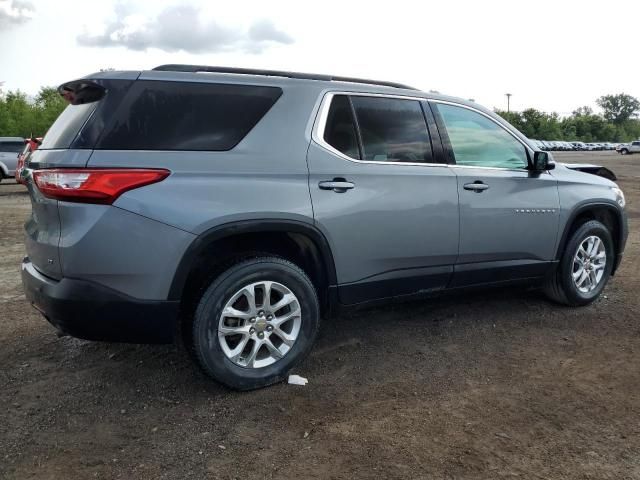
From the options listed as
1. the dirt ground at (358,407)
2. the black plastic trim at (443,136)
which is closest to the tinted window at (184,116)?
the black plastic trim at (443,136)

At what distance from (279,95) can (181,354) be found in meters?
1.88

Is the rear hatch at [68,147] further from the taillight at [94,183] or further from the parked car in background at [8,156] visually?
the parked car in background at [8,156]

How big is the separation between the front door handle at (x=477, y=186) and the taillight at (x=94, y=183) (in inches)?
88.5

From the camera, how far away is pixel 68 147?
9.83ft

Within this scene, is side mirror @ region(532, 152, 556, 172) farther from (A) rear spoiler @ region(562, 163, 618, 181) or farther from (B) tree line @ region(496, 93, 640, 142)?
(B) tree line @ region(496, 93, 640, 142)

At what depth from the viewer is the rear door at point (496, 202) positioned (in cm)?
416

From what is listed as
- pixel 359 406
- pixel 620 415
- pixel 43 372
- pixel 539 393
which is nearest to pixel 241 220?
pixel 359 406

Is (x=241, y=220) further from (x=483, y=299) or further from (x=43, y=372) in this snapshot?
(x=483, y=299)

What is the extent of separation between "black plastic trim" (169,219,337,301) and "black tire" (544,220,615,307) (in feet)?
7.66

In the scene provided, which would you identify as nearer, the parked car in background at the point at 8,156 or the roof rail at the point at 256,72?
the roof rail at the point at 256,72

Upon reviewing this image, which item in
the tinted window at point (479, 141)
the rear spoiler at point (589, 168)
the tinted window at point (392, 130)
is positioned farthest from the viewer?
the rear spoiler at point (589, 168)

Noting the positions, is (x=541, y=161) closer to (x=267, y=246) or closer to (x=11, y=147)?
(x=267, y=246)

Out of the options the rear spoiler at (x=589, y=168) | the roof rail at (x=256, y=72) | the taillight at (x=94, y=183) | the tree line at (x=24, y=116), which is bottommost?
the rear spoiler at (x=589, y=168)

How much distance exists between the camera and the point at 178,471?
2566 millimetres
